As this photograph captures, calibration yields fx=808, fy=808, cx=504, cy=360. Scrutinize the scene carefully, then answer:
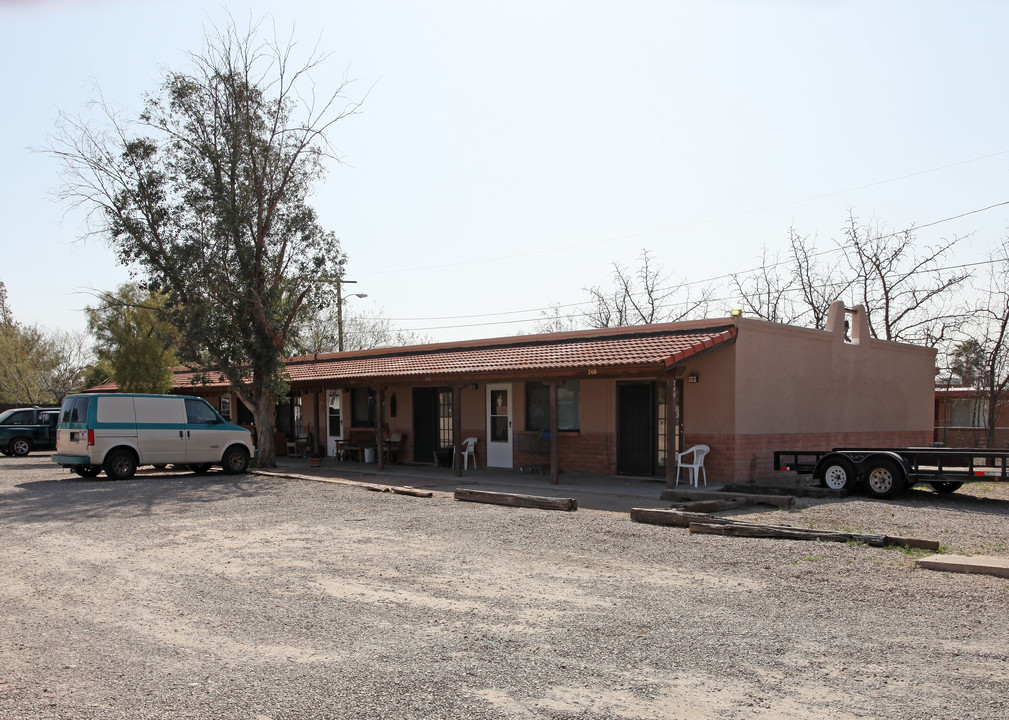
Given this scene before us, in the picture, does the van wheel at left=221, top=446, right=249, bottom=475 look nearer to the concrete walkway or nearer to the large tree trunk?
the concrete walkway

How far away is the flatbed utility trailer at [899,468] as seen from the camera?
13.2 metres

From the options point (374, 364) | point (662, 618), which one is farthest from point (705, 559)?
point (374, 364)

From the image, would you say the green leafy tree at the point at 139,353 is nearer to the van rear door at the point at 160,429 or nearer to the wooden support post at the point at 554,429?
the van rear door at the point at 160,429

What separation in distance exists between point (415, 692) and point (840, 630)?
131 inches

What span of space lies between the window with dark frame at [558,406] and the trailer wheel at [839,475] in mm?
5688

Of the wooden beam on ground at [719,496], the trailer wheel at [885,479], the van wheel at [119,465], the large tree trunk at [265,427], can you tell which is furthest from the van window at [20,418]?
the trailer wheel at [885,479]

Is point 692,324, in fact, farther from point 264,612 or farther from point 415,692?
point 415,692

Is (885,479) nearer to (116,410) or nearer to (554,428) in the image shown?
(554,428)

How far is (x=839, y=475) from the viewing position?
47.4ft

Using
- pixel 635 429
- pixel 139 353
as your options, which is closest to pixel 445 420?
pixel 635 429

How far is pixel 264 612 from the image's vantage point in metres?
6.64

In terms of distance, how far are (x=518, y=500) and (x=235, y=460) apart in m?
9.57

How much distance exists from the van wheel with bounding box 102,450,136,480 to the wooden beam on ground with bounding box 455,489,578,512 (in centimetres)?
833

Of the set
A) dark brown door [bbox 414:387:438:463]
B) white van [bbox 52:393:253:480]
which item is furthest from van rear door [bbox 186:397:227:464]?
dark brown door [bbox 414:387:438:463]
